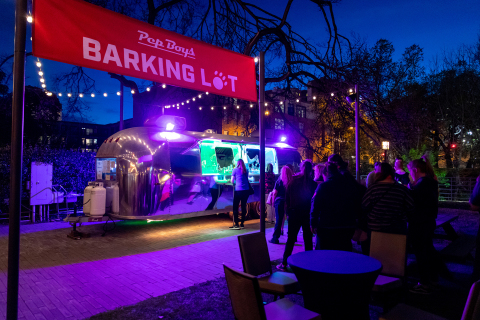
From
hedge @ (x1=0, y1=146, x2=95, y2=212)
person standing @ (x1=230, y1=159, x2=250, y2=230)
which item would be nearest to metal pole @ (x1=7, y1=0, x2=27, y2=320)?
person standing @ (x1=230, y1=159, x2=250, y2=230)

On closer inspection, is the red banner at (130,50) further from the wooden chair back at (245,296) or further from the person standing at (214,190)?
the person standing at (214,190)

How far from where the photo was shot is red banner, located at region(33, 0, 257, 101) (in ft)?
10.1

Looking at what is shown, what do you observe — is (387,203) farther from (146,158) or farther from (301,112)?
(301,112)

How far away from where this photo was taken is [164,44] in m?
Result: 3.93

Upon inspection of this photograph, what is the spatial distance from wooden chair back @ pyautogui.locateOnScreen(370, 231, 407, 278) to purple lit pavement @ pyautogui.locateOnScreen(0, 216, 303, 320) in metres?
2.43

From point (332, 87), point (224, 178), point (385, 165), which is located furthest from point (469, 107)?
point (385, 165)

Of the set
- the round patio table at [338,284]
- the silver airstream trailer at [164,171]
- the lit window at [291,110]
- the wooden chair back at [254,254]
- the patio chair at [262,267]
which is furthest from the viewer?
the lit window at [291,110]

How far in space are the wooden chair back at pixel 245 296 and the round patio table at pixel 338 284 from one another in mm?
817

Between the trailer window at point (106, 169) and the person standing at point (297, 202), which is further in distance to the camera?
the trailer window at point (106, 169)

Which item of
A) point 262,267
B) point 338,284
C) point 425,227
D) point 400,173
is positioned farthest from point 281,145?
point 338,284

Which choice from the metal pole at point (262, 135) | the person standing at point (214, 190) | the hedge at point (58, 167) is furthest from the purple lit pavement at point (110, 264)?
the hedge at point (58, 167)

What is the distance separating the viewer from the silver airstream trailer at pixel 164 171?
7762 mm

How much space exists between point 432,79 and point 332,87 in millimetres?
18653

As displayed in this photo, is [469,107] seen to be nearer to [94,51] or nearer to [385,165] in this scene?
[385,165]
